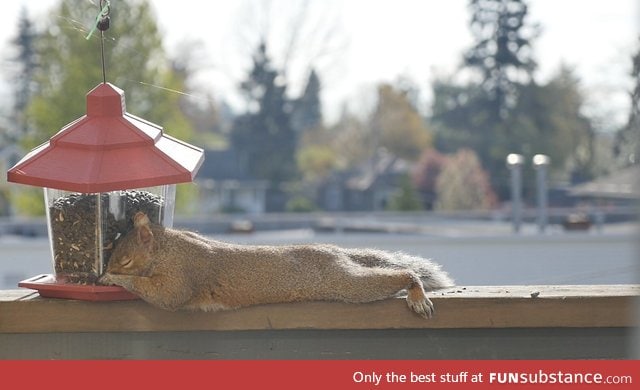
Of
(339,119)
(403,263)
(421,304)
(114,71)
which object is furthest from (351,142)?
(421,304)

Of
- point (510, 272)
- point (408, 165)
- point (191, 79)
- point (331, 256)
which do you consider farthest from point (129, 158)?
point (408, 165)

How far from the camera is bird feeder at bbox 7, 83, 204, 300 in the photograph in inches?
90.7

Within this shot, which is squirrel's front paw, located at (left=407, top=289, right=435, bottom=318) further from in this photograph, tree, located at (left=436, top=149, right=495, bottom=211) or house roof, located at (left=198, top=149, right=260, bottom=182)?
house roof, located at (left=198, top=149, right=260, bottom=182)

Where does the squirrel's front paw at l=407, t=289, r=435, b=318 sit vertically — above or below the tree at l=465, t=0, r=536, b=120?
below

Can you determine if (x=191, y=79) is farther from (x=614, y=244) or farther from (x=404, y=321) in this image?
(x=404, y=321)

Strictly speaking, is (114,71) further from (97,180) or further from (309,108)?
(97,180)

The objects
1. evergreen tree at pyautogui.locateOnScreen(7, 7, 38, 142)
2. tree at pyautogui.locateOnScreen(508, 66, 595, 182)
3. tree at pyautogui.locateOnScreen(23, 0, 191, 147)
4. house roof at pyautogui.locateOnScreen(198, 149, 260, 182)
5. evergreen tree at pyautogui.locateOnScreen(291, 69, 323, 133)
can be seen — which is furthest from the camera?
house roof at pyautogui.locateOnScreen(198, 149, 260, 182)

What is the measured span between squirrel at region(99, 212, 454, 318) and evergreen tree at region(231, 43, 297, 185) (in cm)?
2787

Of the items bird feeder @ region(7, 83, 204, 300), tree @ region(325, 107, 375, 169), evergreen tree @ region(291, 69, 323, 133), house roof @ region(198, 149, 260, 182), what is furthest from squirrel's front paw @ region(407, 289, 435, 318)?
tree @ region(325, 107, 375, 169)

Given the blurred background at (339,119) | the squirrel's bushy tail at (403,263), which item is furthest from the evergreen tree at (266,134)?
the squirrel's bushy tail at (403,263)

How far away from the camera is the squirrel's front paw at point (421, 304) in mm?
2234

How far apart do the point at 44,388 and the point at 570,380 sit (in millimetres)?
1179

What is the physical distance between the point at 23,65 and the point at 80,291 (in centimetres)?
3280

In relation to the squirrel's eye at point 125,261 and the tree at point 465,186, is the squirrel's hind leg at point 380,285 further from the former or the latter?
the tree at point 465,186
